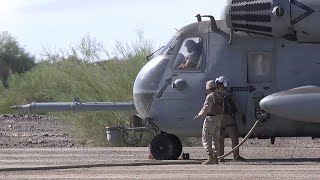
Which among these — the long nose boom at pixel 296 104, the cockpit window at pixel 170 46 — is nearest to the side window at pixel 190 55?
the cockpit window at pixel 170 46

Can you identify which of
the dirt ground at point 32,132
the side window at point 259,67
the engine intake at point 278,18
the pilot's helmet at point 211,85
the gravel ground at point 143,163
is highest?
the engine intake at point 278,18

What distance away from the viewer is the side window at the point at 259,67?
2483 cm

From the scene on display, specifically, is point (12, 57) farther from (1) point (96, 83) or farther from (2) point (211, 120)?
(2) point (211, 120)

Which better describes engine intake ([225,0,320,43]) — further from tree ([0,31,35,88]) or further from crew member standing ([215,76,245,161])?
tree ([0,31,35,88])

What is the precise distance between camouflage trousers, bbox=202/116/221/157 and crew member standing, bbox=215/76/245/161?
0.49m

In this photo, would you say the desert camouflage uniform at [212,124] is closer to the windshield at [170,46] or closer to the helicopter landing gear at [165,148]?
the helicopter landing gear at [165,148]

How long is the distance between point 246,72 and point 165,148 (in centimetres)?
258

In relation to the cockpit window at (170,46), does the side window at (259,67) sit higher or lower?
lower

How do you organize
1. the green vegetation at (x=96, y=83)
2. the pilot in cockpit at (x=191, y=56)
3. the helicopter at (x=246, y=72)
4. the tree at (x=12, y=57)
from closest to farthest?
the helicopter at (x=246, y=72) < the pilot in cockpit at (x=191, y=56) < the green vegetation at (x=96, y=83) < the tree at (x=12, y=57)

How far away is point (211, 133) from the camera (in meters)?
24.2

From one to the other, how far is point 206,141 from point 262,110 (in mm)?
1413

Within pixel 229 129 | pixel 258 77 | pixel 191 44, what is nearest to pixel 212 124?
pixel 229 129

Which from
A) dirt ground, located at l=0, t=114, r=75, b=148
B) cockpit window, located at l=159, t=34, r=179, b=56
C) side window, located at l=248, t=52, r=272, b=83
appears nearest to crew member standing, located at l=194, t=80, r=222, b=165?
side window, located at l=248, t=52, r=272, b=83

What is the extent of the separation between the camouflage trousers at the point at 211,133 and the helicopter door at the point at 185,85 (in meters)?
1.05
